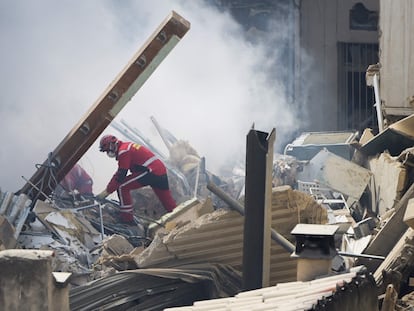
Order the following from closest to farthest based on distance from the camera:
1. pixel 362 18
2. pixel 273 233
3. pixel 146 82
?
1. pixel 273 233
2. pixel 146 82
3. pixel 362 18

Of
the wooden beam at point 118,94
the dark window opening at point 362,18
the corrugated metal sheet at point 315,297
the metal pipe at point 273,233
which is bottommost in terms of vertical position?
the corrugated metal sheet at point 315,297

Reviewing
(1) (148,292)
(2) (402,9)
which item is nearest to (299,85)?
(2) (402,9)

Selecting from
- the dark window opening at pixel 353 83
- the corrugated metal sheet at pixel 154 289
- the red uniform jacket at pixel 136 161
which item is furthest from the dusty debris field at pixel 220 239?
the dark window opening at pixel 353 83

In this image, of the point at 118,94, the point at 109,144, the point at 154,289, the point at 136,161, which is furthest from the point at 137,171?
the point at 154,289

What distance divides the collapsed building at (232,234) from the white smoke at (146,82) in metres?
2.62

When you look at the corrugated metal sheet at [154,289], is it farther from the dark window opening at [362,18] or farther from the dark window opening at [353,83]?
the dark window opening at [362,18]

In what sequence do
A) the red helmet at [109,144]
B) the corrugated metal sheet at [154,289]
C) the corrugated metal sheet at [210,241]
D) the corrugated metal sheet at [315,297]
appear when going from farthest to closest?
1. the red helmet at [109,144]
2. the corrugated metal sheet at [210,241]
3. the corrugated metal sheet at [154,289]
4. the corrugated metal sheet at [315,297]

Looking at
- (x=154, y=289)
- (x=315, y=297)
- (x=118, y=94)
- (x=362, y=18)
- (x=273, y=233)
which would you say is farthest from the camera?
(x=362, y=18)

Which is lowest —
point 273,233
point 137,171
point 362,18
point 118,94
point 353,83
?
point 273,233

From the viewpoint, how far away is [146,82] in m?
21.8

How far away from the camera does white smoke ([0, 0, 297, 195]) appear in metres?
21.7

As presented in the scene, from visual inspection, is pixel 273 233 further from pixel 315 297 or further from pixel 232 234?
pixel 315 297

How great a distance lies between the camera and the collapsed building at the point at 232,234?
22.9ft

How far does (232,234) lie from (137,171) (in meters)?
4.88
